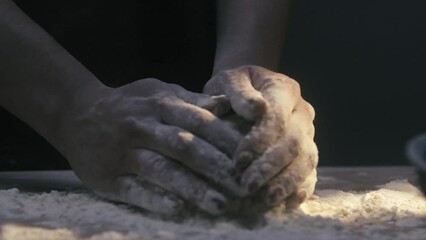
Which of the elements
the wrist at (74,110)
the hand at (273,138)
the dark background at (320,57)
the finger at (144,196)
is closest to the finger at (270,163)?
the hand at (273,138)

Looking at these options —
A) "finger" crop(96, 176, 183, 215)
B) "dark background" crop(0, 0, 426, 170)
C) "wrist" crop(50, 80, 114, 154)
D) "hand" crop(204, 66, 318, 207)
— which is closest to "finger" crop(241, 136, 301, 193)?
"hand" crop(204, 66, 318, 207)

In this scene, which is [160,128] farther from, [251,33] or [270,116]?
[251,33]

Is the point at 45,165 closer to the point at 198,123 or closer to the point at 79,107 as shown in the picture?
the point at 79,107

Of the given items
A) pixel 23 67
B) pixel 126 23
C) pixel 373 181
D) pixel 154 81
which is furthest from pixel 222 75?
pixel 126 23

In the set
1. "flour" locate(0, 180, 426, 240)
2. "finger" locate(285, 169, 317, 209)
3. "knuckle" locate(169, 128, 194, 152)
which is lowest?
"flour" locate(0, 180, 426, 240)

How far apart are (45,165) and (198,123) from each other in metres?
0.85

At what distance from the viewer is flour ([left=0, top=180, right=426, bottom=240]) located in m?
0.85

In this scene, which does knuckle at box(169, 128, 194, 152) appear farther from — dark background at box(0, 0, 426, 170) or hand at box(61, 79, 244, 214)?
dark background at box(0, 0, 426, 170)

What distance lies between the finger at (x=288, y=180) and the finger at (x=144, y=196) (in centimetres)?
12

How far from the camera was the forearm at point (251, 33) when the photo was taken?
123 centimetres

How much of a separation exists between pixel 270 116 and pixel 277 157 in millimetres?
61

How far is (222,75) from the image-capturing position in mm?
1026

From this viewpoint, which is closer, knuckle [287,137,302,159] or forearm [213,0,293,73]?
knuckle [287,137,302,159]

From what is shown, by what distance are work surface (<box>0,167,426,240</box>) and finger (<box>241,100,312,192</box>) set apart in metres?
0.07
